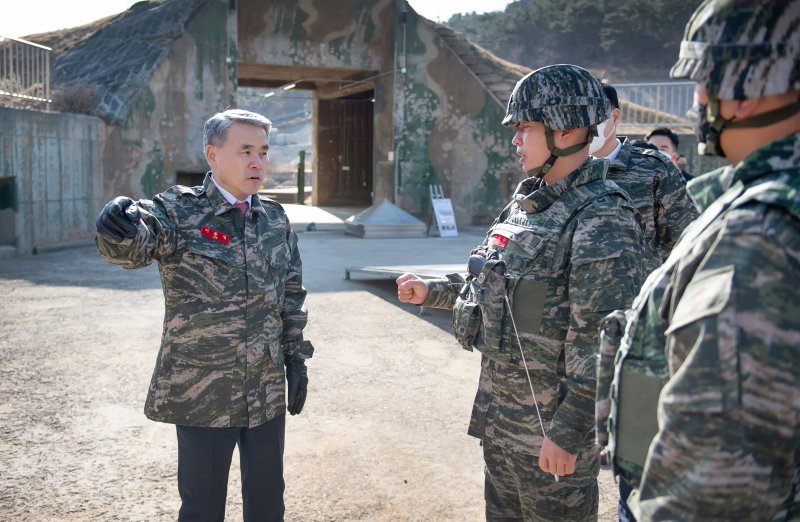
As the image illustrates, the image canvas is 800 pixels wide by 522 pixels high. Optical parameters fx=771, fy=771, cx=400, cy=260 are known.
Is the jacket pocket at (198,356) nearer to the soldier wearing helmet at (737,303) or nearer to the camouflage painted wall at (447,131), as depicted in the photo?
the soldier wearing helmet at (737,303)

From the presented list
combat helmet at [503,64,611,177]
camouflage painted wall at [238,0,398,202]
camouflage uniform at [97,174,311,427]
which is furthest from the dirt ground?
camouflage painted wall at [238,0,398,202]

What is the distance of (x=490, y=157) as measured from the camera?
17375 millimetres

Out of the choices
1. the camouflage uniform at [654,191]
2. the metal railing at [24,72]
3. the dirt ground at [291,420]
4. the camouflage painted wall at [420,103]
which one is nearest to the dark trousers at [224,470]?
the dirt ground at [291,420]

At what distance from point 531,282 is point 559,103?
591 mm

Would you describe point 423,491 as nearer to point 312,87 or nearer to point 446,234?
point 446,234

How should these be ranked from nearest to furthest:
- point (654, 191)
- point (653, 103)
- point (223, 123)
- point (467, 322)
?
point (467, 322)
point (223, 123)
point (654, 191)
point (653, 103)

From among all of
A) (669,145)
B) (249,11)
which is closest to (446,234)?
(249,11)

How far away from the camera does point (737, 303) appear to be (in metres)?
1.24

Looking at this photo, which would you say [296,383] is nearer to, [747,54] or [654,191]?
[654,191]

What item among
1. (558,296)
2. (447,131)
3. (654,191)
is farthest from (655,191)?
(447,131)

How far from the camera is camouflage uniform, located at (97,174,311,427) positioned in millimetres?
2877

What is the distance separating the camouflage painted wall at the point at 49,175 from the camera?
38.9ft

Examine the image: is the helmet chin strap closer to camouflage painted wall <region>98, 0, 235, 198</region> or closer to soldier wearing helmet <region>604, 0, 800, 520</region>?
soldier wearing helmet <region>604, 0, 800, 520</region>

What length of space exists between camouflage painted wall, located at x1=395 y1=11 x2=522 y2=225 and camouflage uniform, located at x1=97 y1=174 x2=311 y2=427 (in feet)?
47.8
